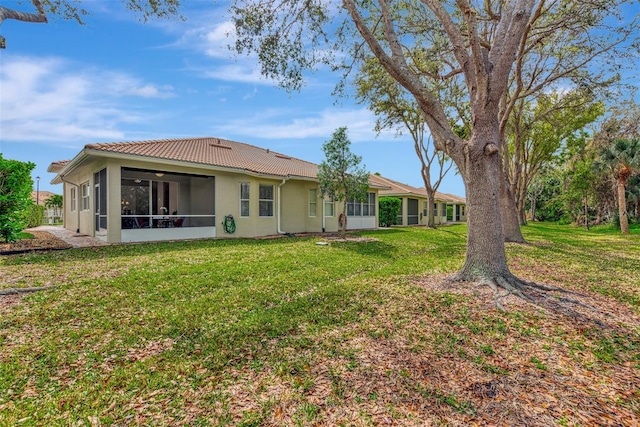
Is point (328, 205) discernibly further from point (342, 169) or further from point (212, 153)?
point (212, 153)

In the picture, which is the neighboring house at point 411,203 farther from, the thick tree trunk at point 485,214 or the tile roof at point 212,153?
the thick tree trunk at point 485,214

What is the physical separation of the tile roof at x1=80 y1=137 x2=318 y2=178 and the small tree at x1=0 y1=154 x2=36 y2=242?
5.90 feet

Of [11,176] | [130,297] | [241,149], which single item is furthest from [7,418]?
[241,149]

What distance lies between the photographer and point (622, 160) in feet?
63.6

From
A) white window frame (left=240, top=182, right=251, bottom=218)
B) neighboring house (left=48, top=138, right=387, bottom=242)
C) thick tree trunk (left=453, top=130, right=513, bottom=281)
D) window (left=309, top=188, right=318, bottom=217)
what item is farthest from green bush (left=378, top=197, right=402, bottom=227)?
thick tree trunk (left=453, top=130, right=513, bottom=281)

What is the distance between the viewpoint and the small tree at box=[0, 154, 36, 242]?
9070 millimetres

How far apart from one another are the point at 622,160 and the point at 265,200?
21.5 metres

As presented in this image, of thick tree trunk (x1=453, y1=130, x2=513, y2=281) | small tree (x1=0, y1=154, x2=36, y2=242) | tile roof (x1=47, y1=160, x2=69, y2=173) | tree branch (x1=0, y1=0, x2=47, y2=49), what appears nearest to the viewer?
thick tree trunk (x1=453, y1=130, x2=513, y2=281)

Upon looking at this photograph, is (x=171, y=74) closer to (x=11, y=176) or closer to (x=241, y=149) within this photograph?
(x=11, y=176)

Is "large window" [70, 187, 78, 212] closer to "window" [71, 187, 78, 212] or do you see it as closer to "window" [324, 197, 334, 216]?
"window" [71, 187, 78, 212]

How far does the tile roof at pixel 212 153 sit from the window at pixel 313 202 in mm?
1022

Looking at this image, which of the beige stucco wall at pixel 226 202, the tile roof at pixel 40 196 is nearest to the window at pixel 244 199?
the beige stucco wall at pixel 226 202

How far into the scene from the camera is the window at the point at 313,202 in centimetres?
1761

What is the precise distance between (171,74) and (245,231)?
687 centimetres
